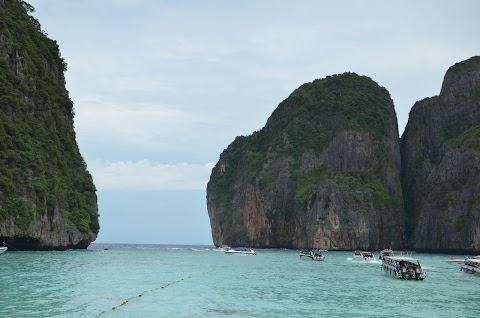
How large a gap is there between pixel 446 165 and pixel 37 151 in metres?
94.9

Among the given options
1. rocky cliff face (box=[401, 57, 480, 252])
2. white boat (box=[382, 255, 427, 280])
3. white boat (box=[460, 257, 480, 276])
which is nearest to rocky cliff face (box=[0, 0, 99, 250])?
white boat (box=[382, 255, 427, 280])

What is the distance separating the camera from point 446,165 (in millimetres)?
128750

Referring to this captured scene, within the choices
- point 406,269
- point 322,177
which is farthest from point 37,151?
point 322,177

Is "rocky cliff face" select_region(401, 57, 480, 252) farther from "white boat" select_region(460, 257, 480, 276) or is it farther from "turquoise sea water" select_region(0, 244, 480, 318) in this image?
"turquoise sea water" select_region(0, 244, 480, 318)

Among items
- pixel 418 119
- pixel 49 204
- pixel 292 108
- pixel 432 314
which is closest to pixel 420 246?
pixel 418 119

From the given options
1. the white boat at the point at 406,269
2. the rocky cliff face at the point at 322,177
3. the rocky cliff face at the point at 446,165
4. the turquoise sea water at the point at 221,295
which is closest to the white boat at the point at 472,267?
the turquoise sea water at the point at 221,295

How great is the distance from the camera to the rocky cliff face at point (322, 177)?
128875mm

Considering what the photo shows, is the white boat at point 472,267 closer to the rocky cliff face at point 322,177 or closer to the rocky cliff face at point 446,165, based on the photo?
the rocky cliff face at point 446,165

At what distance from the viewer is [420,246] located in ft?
424

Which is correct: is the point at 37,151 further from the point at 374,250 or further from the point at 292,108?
the point at 292,108

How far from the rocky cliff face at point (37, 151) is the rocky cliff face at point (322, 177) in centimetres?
5905

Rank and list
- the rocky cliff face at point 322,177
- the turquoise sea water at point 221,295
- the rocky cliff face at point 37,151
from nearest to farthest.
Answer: the turquoise sea water at point 221,295, the rocky cliff face at point 37,151, the rocky cliff face at point 322,177

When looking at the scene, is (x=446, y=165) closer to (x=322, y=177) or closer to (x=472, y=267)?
(x=322, y=177)

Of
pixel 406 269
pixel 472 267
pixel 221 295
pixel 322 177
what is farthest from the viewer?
pixel 322 177
